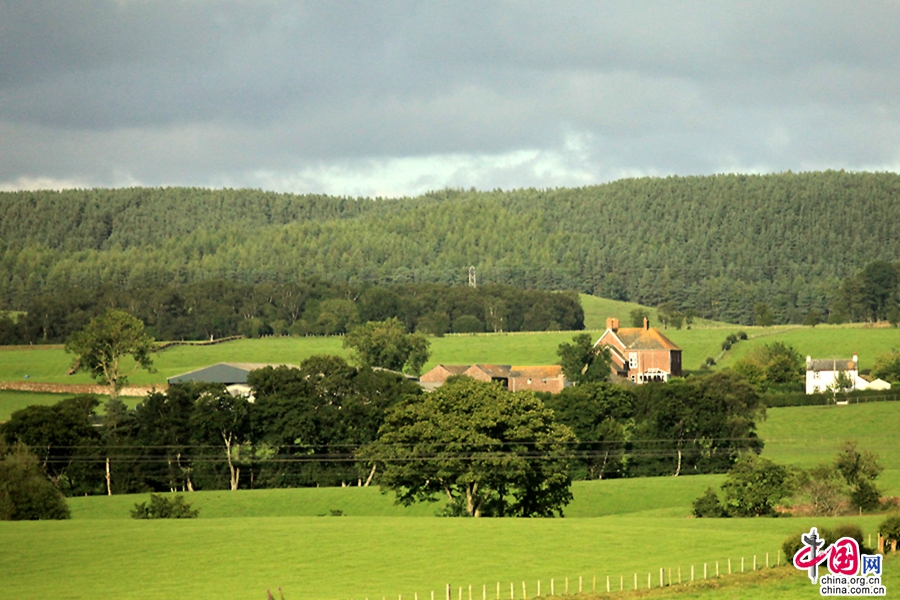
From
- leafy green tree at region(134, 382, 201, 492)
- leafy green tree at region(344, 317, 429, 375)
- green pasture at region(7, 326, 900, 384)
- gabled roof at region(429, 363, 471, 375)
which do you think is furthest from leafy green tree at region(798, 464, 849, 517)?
green pasture at region(7, 326, 900, 384)

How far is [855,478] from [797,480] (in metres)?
3.81

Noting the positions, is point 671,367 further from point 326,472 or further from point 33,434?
point 33,434

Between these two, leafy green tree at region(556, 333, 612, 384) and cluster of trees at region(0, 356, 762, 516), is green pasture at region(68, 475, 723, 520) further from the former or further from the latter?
leafy green tree at region(556, 333, 612, 384)

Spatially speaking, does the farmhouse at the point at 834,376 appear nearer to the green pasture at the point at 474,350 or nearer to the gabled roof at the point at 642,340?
the green pasture at the point at 474,350

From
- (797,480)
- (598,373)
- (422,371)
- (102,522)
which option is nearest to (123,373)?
(422,371)

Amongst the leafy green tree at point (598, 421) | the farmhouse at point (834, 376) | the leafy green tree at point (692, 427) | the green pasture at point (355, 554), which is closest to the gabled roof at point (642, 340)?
the farmhouse at point (834, 376)

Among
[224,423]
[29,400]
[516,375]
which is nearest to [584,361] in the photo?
[516,375]

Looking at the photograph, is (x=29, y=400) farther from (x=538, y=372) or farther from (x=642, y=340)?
(x=642, y=340)

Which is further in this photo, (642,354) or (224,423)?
(642,354)

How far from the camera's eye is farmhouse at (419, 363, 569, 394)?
136 meters

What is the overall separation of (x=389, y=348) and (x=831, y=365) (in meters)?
49.7

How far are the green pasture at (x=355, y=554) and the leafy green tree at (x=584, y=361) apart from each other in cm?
7341

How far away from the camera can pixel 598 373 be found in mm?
132125

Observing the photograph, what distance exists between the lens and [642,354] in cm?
15338
